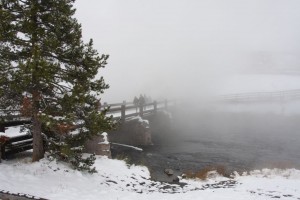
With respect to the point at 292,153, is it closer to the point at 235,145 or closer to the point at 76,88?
the point at 235,145

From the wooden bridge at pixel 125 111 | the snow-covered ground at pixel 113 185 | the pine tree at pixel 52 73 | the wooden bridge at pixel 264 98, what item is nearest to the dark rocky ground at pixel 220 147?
the wooden bridge at pixel 125 111

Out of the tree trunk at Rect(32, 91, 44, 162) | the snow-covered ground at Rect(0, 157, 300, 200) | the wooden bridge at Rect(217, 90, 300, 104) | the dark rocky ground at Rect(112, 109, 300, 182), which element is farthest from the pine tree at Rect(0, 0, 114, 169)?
the wooden bridge at Rect(217, 90, 300, 104)

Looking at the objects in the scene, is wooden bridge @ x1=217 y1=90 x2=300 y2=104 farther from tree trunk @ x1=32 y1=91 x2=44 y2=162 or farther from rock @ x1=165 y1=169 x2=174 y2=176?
tree trunk @ x1=32 y1=91 x2=44 y2=162

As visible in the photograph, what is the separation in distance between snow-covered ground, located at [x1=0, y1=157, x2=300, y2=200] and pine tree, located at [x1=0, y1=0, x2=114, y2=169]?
679mm

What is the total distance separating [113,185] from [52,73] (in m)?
4.29

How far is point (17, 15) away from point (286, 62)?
96376 mm

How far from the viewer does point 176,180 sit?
49.9 ft

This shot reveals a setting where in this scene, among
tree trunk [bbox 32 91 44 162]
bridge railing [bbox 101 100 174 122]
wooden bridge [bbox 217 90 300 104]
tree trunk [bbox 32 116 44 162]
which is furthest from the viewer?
wooden bridge [bbox 217 90 300 104]

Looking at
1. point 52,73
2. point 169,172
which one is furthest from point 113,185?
point 169,172

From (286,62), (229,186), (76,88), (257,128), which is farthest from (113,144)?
(286,62)

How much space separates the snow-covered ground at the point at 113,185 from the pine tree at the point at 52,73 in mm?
679

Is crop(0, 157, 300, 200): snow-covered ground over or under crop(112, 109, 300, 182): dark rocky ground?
over

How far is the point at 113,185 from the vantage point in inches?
452

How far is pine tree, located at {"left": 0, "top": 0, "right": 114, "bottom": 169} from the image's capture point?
1016 cm
